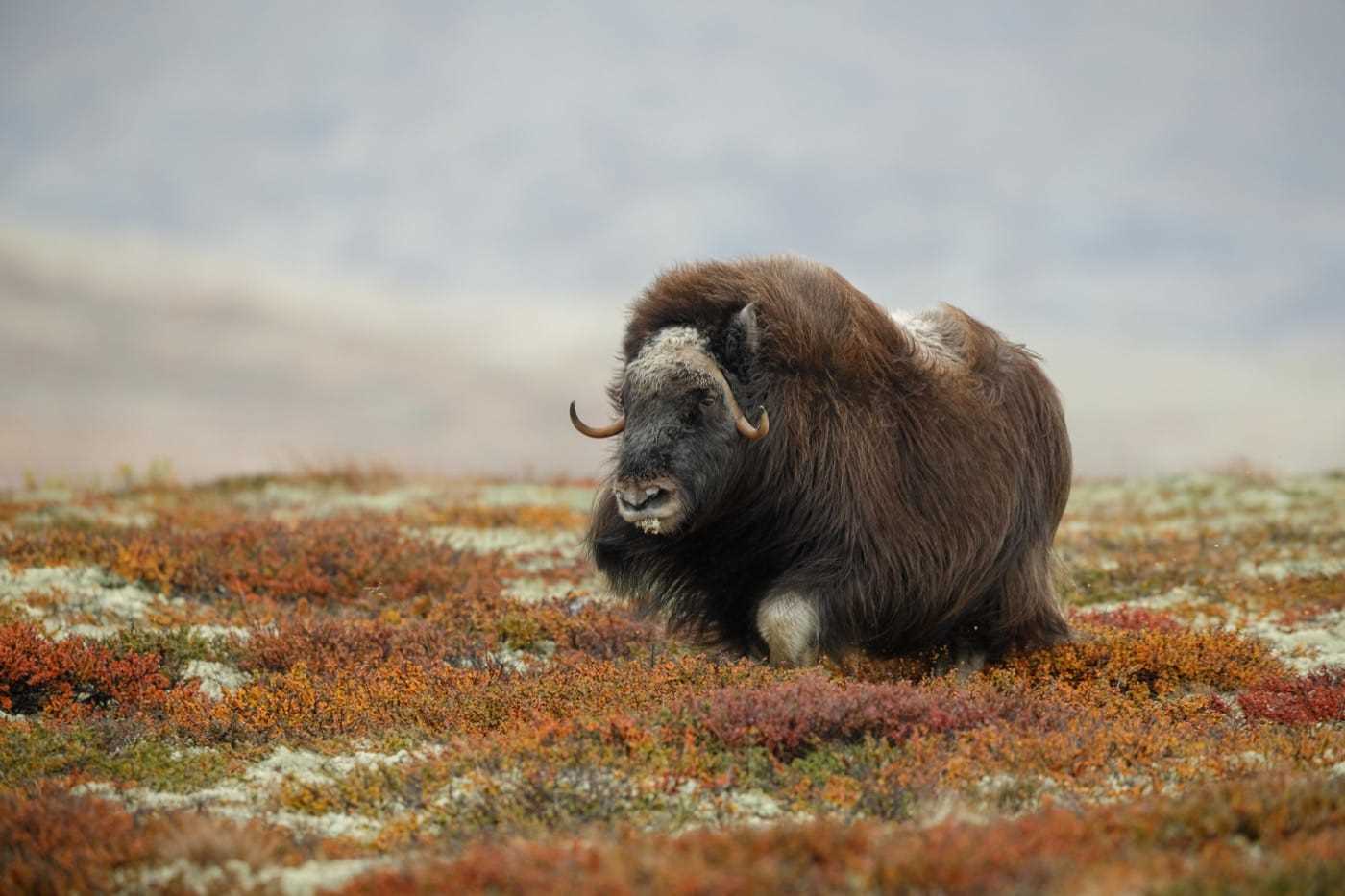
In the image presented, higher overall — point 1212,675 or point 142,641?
point 1212,675

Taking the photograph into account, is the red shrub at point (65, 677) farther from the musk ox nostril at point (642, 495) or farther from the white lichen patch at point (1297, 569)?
the white lichen patch at point (1297, 569)

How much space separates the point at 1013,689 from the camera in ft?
19.6

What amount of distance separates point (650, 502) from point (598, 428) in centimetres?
99

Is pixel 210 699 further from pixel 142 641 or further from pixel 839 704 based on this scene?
pixel 839 704

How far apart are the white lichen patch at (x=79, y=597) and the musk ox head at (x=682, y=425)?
381 cm

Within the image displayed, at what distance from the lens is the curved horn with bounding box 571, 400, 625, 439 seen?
6742 millimetres

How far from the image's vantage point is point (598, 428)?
22.3 feet

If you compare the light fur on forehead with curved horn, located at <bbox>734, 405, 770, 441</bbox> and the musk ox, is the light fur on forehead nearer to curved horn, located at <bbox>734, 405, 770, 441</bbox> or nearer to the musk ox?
the musk ox

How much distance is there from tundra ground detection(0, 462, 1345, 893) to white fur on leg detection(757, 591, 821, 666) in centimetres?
17

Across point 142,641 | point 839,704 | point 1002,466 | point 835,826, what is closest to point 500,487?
point 142,641

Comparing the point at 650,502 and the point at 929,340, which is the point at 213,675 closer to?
the point at 650,502

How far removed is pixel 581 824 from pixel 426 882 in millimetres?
1001

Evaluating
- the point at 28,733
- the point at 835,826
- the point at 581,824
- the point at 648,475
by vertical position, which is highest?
the point at 648,475

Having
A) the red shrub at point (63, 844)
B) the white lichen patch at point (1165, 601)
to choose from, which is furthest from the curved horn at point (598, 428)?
the white lichen patch at point (1165, 601)
